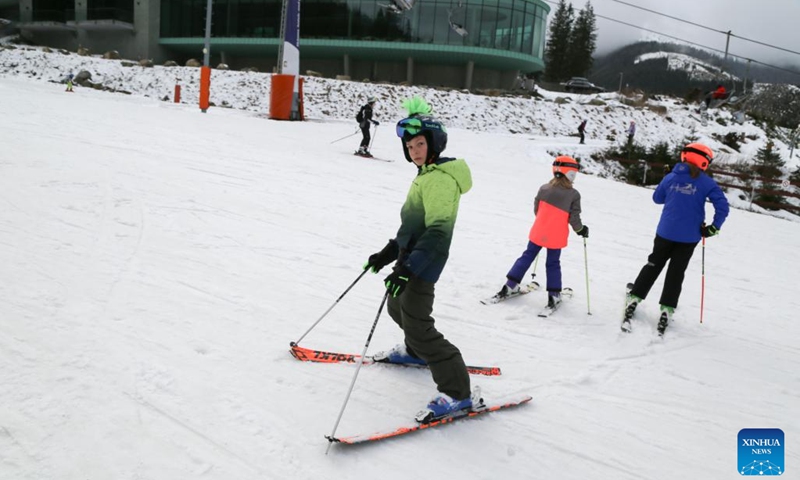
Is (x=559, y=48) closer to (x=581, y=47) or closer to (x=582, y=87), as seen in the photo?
(x=581, y=47)

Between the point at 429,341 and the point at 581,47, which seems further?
the point at 581,47

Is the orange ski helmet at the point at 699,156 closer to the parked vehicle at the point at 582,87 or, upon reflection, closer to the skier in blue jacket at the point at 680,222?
the skier in blue jacket at the point at 680,222

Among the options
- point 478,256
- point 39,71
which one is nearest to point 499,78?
point 39,71

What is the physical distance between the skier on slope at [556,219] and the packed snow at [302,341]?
36 centimetres

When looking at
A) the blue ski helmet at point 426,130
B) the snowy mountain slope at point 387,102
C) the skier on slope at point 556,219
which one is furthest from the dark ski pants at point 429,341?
the snowy mountain slope at point 387,102

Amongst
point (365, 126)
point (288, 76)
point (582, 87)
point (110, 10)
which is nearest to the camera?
point (365, 126)

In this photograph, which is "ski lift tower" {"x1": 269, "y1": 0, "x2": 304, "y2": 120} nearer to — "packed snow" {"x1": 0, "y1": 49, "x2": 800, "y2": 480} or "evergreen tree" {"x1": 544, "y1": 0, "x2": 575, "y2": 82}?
"packed snow" {"x1": 0, "y1": 49, "x2": 800, "y2": 480}

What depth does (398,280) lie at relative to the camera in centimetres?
258

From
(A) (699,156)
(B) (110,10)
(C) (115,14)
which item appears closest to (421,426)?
(A) (699,156)

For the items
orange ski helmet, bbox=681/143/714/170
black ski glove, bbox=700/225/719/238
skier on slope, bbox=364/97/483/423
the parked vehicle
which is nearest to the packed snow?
skier on slope, bbox=364/97/483/423

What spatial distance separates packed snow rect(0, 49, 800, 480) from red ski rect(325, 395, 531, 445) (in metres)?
0.05

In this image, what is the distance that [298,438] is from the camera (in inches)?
102

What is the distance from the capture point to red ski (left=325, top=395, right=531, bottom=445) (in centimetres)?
255

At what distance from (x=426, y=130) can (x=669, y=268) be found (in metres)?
3.16
